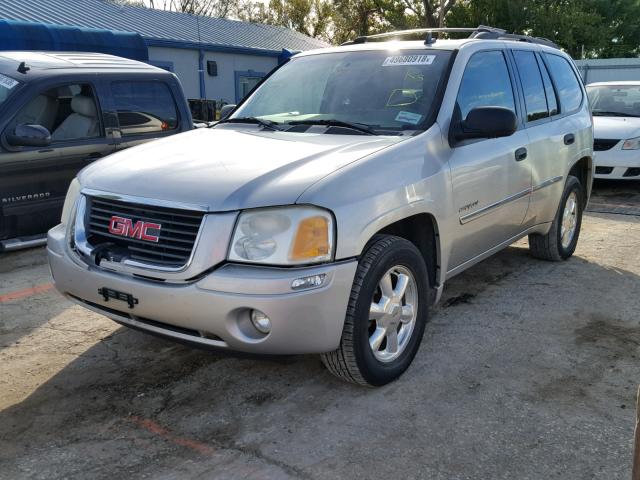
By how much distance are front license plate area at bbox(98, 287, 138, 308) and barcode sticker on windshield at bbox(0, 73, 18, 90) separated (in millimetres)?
3298

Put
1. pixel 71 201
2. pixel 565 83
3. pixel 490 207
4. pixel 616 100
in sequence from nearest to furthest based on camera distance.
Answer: pixel 71 201, pixel 490 207, pixel 565 83, pixel 616 100

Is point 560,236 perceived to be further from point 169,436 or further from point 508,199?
point 169,436

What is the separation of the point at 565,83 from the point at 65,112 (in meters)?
4.49

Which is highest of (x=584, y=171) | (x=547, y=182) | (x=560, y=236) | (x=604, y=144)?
(x=547, y=182)

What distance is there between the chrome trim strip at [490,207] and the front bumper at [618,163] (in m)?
5.52

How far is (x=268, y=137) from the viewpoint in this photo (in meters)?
3.78

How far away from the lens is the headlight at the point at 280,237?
111 inches

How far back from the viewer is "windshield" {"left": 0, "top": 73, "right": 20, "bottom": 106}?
216 inches

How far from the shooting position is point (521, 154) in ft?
14.7

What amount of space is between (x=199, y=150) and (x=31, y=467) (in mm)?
1766

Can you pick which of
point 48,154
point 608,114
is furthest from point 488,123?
point 608,114

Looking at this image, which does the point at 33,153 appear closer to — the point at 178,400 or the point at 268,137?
the point at 268,137

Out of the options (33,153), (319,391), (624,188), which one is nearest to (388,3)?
(624,188)

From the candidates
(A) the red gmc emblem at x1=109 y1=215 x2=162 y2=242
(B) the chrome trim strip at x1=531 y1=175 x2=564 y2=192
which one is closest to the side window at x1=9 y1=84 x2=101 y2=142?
(A) the red gmc emblem at x1=109 y1=215 x2=162 y2=242
